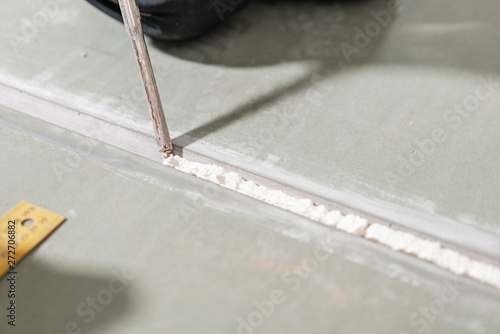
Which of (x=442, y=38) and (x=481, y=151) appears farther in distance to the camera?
(x=442, y=38)

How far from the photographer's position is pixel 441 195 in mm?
1456

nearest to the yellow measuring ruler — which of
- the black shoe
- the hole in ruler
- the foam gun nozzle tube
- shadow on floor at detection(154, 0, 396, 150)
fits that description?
the hole in ruler

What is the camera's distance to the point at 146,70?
5.04ft

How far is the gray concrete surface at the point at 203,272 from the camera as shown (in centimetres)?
120

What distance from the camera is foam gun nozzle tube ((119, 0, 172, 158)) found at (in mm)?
1475

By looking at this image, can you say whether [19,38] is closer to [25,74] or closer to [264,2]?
[25,74]

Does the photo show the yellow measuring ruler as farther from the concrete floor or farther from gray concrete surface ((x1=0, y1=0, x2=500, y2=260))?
gray concrete surface ((x1=0, y1=0, x2=500, y2=260))

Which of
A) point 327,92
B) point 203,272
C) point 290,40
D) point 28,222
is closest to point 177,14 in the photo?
point 290,40

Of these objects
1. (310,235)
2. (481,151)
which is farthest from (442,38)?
(310,235)

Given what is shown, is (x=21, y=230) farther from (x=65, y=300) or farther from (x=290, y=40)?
(x=290, y=40)

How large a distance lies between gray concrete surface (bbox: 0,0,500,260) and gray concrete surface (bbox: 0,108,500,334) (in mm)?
169

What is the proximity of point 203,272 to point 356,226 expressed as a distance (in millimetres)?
453

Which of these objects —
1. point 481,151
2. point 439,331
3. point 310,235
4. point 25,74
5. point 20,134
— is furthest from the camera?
point 25,74

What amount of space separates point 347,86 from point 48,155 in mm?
1103
